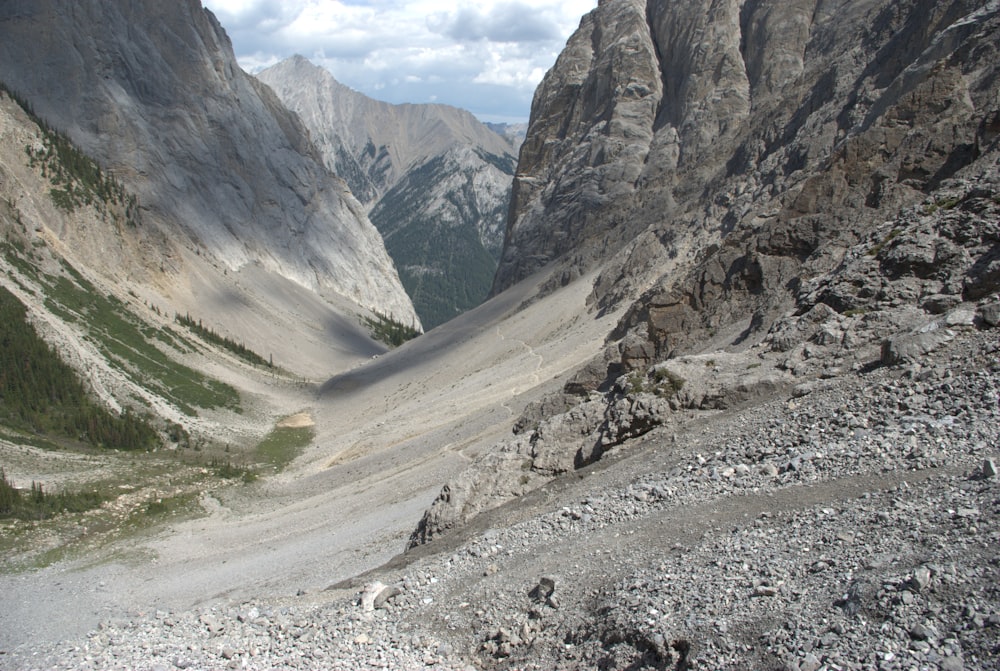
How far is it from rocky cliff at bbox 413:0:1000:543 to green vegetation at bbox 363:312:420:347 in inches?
1210

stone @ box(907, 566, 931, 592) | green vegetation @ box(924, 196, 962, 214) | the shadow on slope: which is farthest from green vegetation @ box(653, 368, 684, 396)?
the shadow on slope

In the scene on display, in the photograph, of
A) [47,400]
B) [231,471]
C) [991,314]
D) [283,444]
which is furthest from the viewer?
[283,444]

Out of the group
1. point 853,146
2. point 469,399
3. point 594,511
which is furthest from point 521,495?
point 469,399

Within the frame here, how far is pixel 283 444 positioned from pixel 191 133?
61342mm

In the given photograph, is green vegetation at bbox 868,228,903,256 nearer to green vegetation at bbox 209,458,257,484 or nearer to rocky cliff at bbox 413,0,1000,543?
rocky cliff at bbox 413,0,1000,543

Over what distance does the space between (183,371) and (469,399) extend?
2402cm

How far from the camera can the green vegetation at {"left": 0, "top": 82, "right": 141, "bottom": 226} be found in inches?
2603

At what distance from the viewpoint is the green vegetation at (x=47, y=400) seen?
127 feet

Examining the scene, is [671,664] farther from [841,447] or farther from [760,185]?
[760,185]

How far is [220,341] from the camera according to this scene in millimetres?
69188

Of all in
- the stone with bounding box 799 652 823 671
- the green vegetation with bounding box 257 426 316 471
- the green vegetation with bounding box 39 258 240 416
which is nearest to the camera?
the stone with bounding box 799 652 823 671

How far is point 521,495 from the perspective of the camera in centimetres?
1689

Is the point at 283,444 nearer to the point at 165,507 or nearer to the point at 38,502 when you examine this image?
the point at 165,507

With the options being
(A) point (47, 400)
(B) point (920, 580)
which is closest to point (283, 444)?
(A) point (47, 400)
